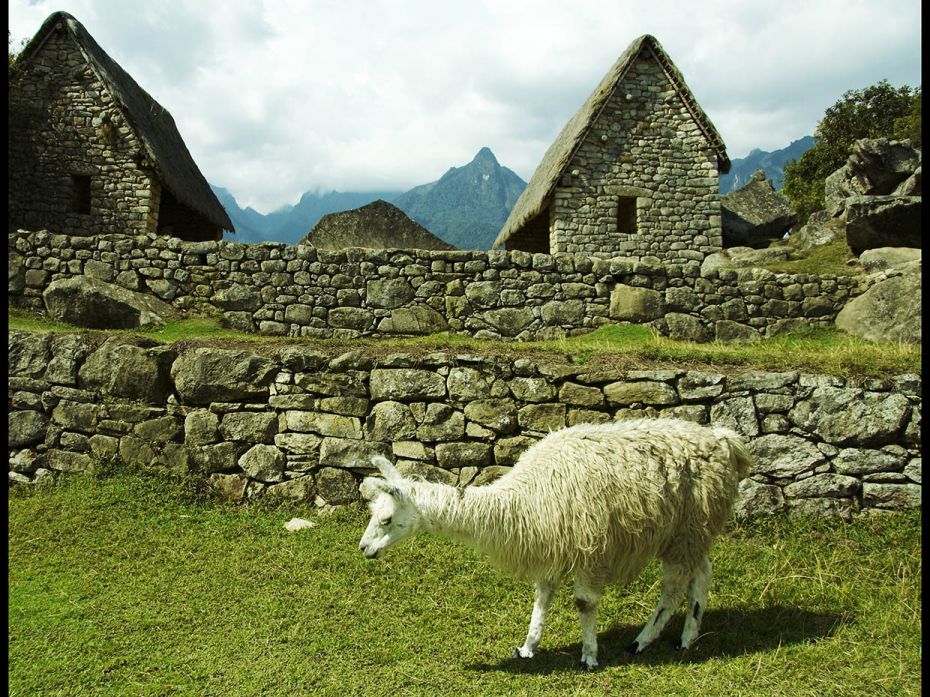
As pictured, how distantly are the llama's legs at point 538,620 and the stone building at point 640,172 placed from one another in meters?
10.4

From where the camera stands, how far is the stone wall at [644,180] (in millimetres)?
13578

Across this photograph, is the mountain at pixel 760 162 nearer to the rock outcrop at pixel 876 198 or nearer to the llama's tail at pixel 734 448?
the rock outcrop at pixel 876 198

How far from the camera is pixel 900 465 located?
5.85 metres

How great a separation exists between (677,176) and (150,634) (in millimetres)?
13420

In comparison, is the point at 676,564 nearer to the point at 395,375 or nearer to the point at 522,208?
the point at 395,375

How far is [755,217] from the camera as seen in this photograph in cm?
1742

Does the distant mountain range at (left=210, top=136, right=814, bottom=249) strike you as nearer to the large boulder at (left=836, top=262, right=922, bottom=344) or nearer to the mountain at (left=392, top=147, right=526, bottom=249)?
the mountain at (left=392, top=147, right=526, bottom=249)

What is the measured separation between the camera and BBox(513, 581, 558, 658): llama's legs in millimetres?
3859

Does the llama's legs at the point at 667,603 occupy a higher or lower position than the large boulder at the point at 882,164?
lower

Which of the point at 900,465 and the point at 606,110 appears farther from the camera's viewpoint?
the point at 606,110

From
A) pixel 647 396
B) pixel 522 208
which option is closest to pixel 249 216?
pixel 522 208

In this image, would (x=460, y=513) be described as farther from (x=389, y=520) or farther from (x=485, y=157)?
(x=485, y=157)

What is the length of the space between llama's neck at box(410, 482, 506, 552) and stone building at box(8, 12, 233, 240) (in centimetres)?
1155

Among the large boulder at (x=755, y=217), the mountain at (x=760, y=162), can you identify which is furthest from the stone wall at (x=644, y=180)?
the mountain at (x=760, y=162)
